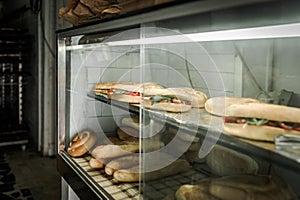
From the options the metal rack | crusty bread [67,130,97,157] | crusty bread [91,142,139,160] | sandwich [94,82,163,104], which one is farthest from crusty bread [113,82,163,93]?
the metal rack

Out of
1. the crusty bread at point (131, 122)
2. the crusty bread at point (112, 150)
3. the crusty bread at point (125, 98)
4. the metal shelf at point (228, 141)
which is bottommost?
the crusty bread at point (112, 150)

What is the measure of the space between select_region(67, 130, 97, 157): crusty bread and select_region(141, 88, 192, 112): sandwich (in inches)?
28.4

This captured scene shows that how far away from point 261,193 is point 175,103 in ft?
1.40

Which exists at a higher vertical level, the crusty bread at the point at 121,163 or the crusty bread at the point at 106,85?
the crusty bread at the point at 106,85

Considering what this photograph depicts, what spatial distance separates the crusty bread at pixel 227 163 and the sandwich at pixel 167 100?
22 centimetres

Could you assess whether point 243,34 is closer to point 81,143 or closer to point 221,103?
point 221,103

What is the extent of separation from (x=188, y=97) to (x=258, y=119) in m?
0.36

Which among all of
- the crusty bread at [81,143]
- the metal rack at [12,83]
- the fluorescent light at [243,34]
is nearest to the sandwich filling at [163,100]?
the fluorescent light at [243,34]

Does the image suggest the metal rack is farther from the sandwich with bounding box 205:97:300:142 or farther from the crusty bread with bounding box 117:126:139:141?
the sandwich with bounding box 205:97:300:142

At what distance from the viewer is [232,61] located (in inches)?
35.9

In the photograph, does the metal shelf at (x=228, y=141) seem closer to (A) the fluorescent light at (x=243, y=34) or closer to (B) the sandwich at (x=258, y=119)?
(B) the sandwich at (x=258, y=119)

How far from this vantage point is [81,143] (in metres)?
1.77

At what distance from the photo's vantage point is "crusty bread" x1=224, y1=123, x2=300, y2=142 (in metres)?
0.72

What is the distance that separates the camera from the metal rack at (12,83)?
370 cm
